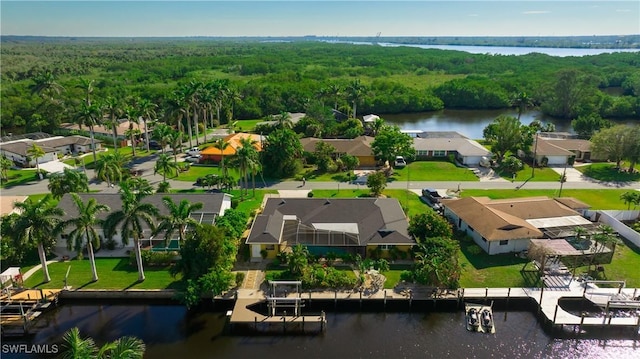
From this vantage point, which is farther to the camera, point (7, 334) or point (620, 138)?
point (620, 138)

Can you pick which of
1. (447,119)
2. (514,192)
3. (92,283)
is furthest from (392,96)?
(92,283)

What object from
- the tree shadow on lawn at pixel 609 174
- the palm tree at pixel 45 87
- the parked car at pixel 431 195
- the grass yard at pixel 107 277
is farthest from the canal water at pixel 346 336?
the palm tree at pixel 45 87

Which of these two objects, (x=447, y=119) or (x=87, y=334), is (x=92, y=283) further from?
(x=447, y=119)

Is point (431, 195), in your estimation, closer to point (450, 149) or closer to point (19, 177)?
point (450, 149)

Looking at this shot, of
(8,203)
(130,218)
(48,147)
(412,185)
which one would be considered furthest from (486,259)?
(48,147)

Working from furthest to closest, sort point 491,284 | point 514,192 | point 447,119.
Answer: point 447,119 < point 514,192 < point 491,284

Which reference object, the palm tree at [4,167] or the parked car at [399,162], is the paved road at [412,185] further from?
the parked car at [399,162]
